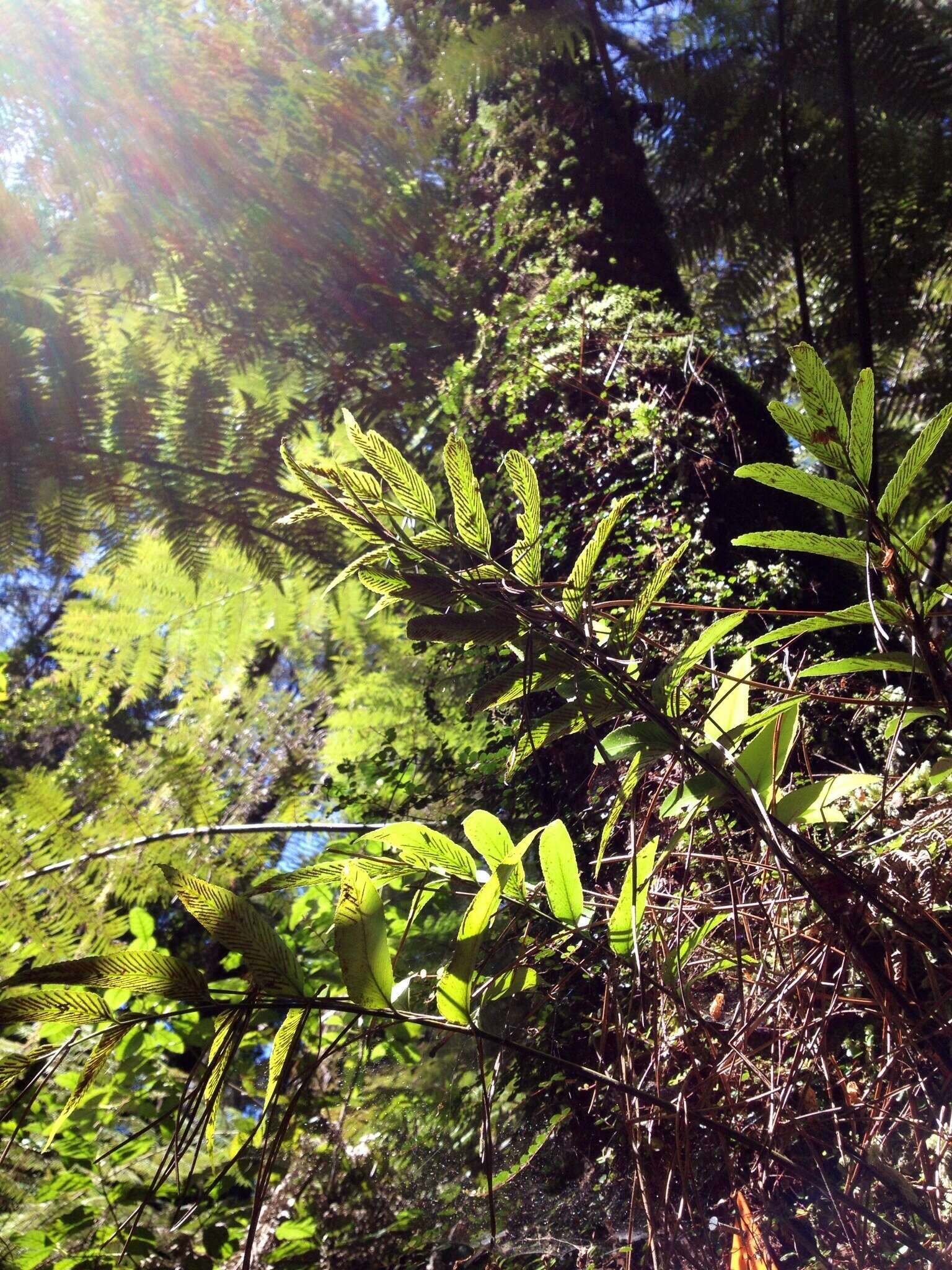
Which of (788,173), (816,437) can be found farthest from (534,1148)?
(788,173)

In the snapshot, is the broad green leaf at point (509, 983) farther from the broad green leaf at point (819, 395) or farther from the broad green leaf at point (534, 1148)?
the broad green leaf at point (819, 395)

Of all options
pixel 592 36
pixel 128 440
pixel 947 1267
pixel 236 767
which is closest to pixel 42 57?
pixel 128 440

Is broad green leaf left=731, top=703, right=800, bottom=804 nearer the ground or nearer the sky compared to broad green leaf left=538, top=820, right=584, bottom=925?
nearer the sky

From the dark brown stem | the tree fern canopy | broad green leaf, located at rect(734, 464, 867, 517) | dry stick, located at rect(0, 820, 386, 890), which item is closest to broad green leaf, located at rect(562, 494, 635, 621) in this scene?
the tree fern canopy

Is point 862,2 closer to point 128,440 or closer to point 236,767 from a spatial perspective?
point 128,440

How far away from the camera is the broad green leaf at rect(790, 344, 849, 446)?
1.84 ft

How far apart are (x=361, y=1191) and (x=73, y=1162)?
61 centimetres

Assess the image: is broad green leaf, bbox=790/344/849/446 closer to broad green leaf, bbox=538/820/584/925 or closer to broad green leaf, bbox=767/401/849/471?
broad green leaf, bbox=767/401/849/471

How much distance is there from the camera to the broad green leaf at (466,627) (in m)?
0.62

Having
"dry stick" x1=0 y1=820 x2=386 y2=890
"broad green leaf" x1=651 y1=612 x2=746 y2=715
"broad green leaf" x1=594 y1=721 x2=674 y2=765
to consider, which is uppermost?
"broad green leaf" x1=651 y1=612 x2=746 y2=715

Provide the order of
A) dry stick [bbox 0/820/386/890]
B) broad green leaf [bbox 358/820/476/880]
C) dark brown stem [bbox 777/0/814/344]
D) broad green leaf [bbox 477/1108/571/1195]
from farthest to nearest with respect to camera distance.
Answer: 1. dark brown stem [bbox 777/0/814/344]
2. dry stick [bbox 0/820/386/890]
3. broad green leaf [bbox 477/1108/571/1195]
4. broad green leaf [bbox 358/820/476/880]

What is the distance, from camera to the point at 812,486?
601 millimetres

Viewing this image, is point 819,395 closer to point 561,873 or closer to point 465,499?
point 465,499

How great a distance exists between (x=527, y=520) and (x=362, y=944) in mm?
344
